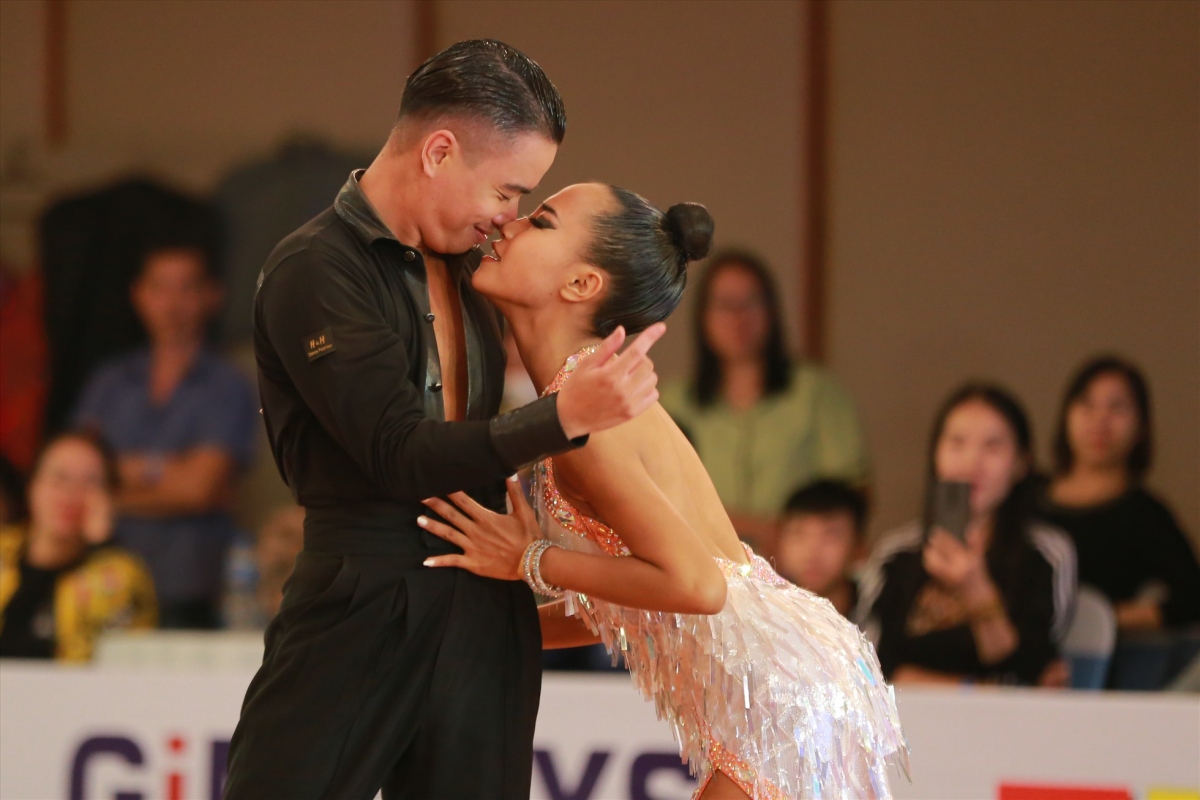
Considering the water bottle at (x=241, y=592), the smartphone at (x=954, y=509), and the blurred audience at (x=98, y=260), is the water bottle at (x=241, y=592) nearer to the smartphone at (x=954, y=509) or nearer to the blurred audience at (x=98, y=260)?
the blurred audience at (x=98, y=260)

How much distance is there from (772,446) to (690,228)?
2.56 meters

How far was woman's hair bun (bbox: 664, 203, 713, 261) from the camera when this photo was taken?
2.03m

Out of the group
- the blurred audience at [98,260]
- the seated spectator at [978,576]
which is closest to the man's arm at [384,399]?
the seated spectator at [978,576]

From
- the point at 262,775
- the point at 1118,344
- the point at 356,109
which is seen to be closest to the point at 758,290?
the point at 1118,344

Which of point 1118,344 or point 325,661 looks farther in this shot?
point 1118,344

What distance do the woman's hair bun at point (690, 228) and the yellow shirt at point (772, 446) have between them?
2.47 metres

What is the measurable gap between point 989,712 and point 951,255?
2586 mm

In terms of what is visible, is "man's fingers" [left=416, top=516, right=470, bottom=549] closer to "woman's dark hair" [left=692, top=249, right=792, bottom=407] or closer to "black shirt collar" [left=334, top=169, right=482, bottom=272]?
"black shirt collar" [left=334, top=169, right=482, bottom=272]

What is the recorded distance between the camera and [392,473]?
1.74 meters

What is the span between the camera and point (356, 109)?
5.46m

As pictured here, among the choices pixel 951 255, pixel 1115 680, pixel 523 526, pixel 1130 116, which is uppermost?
pixel 1130 116

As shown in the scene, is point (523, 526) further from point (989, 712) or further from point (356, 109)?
point (356, 109)

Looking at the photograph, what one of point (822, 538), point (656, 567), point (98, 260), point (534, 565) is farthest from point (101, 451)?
point (656, 567)

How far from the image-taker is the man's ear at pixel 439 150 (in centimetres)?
193
